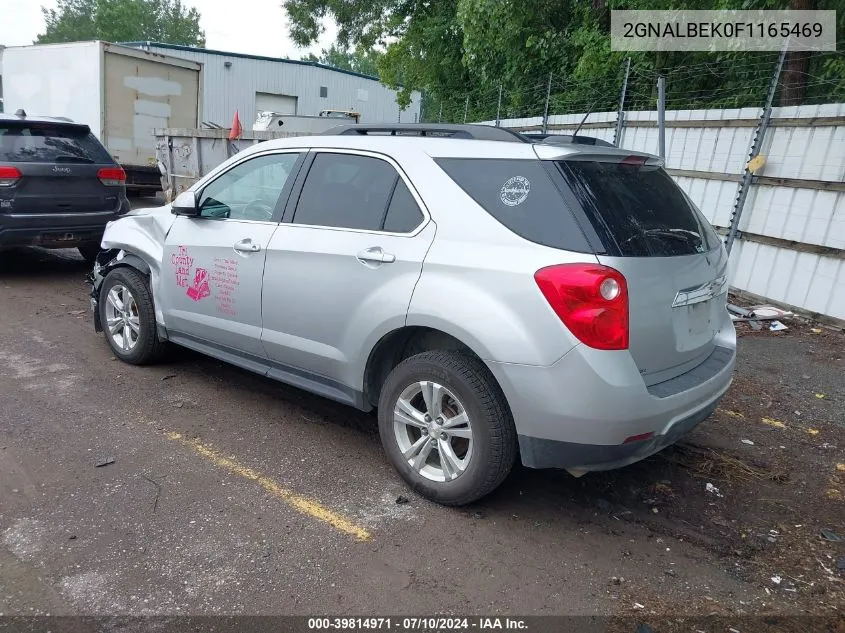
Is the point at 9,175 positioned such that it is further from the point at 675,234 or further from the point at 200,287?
the point at 675,234

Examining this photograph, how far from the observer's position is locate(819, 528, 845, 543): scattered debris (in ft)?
10.6

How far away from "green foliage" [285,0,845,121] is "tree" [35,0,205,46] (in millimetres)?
48373

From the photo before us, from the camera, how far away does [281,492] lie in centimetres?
343

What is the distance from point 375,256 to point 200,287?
5.12 feet

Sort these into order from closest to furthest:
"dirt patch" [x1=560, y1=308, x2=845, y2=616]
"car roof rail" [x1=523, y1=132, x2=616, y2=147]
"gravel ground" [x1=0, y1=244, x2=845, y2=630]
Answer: "gravel ground" [x1=0, y1=244, x2=845, y2=630] < "dirt patch" [x1=560, y1=308, x2=845, y2=616] < "car roof rail" [x1=523, y1=132, x2=616, y2=147]

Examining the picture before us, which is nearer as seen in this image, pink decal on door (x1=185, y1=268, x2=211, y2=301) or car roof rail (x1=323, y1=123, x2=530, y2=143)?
car roof rail (x1=323, y1=123, x2=530, y2=143)

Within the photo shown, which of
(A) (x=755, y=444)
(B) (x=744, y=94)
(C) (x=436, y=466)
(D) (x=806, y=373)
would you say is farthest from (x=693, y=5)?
(C) (x=436, y=466)

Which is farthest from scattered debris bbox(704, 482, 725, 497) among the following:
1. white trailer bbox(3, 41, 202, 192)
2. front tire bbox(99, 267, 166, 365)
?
white trailer bbox(3, 41, 202, 192)

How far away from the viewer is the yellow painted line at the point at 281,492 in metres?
3.14

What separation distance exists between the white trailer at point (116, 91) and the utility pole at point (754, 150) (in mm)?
10914

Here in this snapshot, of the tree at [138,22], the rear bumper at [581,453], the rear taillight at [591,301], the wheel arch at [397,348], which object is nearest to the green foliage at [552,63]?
the wheel arch at [397,348]

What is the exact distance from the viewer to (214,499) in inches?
131

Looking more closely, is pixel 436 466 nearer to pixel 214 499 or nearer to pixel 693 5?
pixel 214 499

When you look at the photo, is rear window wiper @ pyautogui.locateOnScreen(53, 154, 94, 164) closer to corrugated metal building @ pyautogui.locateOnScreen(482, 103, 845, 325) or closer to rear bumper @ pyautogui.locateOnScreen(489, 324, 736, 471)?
rear bumper @ pyautogui.locateOnScreen(489, 324, 736, 471)
